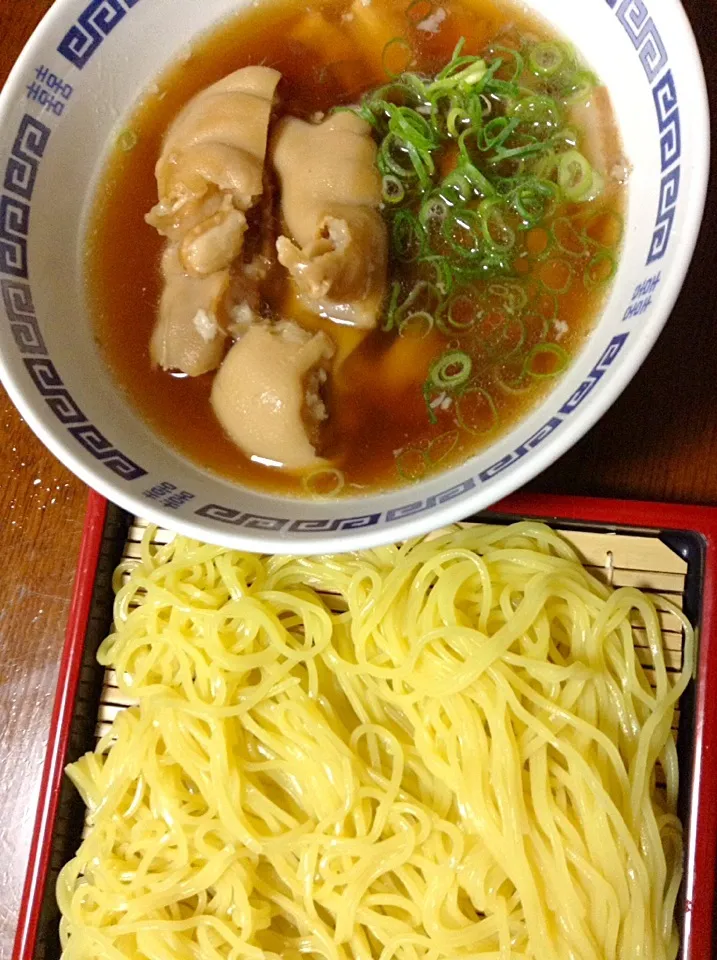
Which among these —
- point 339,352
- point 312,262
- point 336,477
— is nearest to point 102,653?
point 336,477

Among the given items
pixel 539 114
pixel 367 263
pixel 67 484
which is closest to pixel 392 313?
pixel 367 263

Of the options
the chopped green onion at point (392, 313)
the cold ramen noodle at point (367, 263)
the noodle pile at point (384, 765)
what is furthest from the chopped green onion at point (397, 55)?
the noodle pile at point (384, 765)

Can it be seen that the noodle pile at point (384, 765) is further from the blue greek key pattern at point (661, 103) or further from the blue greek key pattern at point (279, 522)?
the blue greek key pattern at point (661, 103)

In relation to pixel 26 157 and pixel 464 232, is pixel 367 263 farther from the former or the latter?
pixel 26 157

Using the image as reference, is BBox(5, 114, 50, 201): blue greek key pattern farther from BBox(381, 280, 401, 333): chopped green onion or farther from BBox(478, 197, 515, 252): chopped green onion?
BBox(478, 197, 515, 252): chopped green onion

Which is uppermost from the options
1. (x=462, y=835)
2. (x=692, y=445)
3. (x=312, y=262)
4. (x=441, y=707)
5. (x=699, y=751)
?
(x=312, y=262)

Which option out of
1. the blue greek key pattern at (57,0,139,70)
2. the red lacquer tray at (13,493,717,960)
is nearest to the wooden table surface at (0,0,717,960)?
the red lacquer tray at (13,493,717,960)

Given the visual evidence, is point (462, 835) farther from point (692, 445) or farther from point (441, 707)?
point (692, 445)
